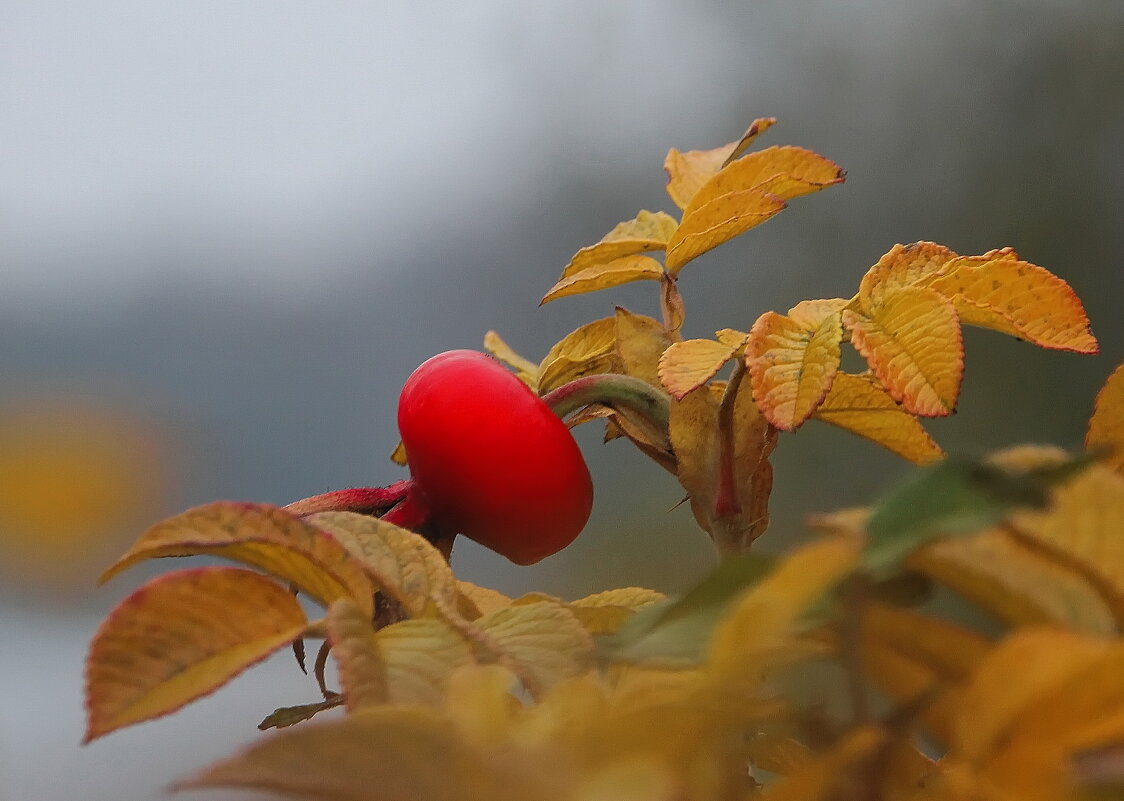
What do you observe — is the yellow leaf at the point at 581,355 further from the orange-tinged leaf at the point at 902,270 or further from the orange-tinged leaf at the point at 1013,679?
the orange-tinged leaf at the point at 1013,679

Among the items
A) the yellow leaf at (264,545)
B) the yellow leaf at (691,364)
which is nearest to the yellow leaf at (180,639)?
the yellow leaf at (264,545)

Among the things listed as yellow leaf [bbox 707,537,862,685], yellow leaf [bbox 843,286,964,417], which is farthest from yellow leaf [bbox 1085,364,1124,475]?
yellow leaf [bbox 707,537,862,685]

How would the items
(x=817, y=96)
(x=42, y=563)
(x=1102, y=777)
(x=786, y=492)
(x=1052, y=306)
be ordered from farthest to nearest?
(x=817, y=96) < (x=42, y=563) < (x=786, y=492) < (x=1052, y=306) < (x=1102, y=777)

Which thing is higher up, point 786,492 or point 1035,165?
point 1035,165

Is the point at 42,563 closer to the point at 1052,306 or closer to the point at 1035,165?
the point at 1035,165

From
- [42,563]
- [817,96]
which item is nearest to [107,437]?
[42,563]

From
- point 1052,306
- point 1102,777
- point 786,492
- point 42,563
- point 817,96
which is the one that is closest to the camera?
point 1102,777
